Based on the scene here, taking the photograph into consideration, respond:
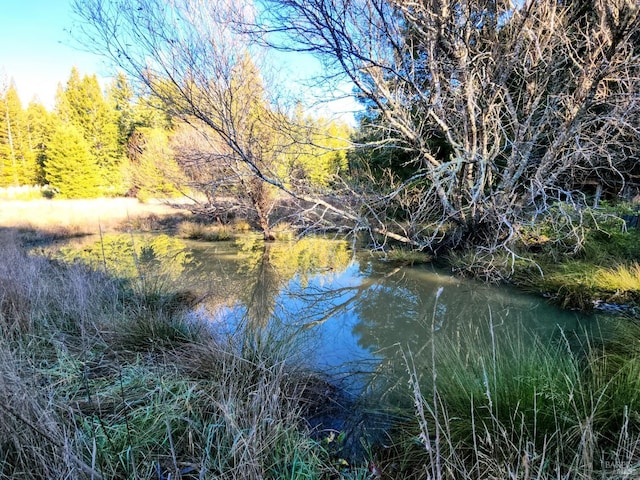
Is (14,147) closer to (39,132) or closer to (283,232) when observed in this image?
(39,132)

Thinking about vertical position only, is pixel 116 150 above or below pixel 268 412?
above

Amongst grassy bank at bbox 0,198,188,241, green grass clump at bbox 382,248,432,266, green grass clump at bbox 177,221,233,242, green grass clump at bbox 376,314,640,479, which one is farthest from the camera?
grassy bank at bbox 0,198,188,241

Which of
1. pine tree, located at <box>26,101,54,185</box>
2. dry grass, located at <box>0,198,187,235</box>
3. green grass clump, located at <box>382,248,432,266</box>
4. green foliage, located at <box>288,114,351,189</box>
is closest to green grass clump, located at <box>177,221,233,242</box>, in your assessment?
dry grass, located at <box>0,198,187,235</box>

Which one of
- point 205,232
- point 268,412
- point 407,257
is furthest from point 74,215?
point 268,412

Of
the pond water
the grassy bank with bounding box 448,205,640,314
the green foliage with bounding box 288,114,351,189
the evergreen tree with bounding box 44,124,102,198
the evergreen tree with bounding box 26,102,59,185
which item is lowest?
the pond water

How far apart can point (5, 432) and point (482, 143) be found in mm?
6645

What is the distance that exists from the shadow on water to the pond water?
0.02m

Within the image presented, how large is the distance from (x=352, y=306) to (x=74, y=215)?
14.2 meters

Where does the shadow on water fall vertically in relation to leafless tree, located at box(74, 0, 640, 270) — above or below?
below

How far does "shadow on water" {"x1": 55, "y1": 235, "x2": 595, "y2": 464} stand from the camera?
9.31ft

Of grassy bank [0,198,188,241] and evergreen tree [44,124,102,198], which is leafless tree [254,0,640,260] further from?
evergreen tree [44,124,102,198]

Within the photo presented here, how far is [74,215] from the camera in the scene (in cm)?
1450

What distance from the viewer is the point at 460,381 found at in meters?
2.14

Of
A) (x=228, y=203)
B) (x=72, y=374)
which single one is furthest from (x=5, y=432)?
(x=228, y=203)
